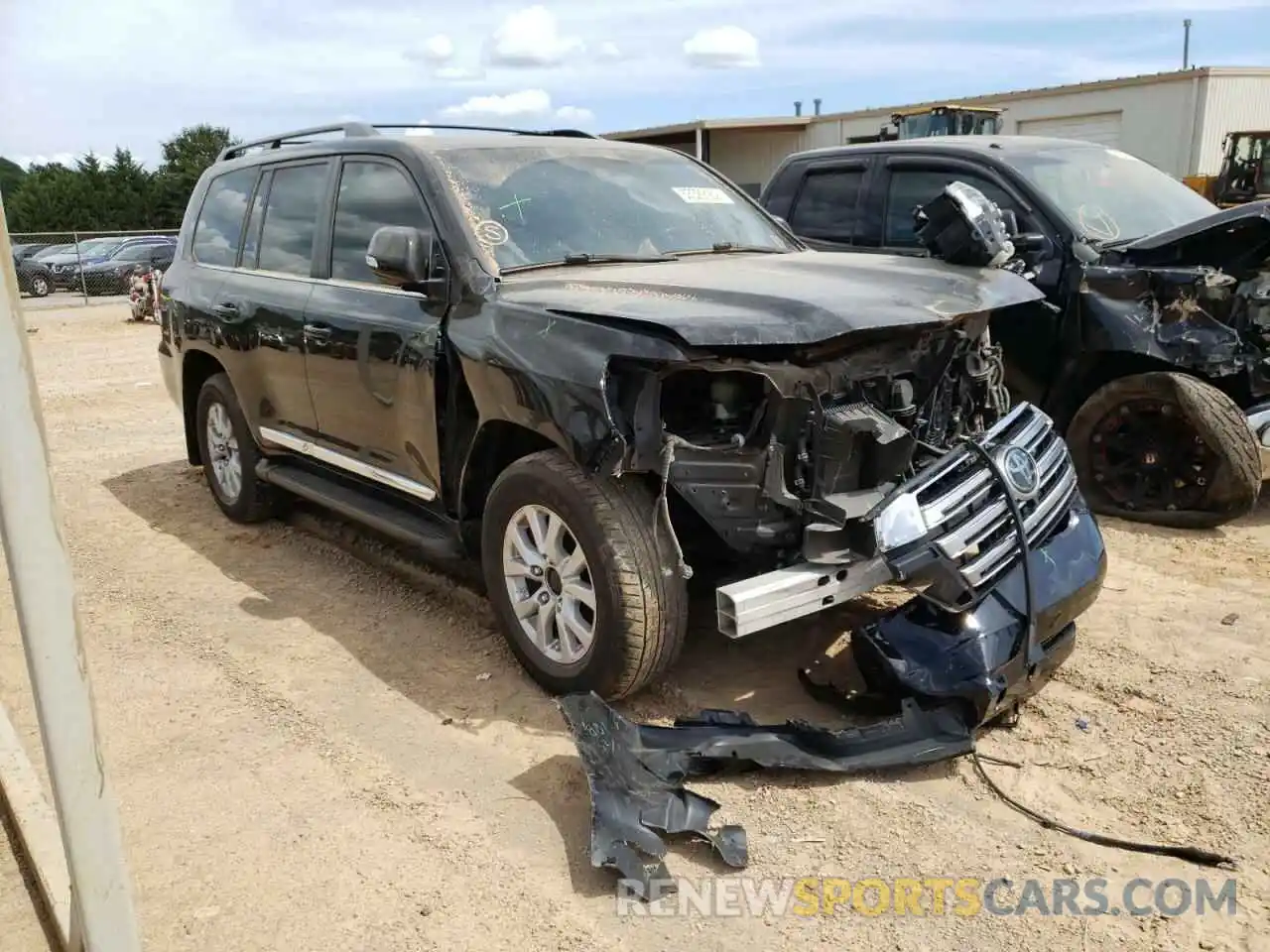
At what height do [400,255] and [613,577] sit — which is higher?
[400,255]

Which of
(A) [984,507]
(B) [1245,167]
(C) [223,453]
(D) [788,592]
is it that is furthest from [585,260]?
(B) [1245,167]

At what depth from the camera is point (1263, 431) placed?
5332 mm

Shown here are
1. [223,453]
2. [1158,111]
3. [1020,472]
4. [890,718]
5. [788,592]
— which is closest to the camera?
[788,592]

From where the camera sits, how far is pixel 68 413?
32.7ft

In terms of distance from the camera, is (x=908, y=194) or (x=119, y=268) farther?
(x=119, y=268)

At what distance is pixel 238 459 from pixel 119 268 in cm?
2090

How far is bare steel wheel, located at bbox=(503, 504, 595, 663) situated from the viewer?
141 inches

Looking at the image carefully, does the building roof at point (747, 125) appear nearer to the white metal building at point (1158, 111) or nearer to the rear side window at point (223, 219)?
the white metal building at point (1158, 111)

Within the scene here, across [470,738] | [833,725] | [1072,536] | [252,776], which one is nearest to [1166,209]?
[1072,536]

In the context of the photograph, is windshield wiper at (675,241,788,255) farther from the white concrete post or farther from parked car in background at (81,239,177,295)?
parked car in background at (81,239,177,295)

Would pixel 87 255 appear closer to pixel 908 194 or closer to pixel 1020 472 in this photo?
pixel 908 194

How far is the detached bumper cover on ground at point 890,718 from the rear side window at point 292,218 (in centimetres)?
283

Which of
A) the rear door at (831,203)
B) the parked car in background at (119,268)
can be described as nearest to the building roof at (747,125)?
the parked car in background at (119,268)

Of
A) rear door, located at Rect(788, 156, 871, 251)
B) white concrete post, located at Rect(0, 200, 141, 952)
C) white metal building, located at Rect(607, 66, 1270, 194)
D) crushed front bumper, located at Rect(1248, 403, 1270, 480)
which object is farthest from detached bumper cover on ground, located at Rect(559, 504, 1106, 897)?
white metal building, located at Rect(607, 66, 1270, 194)
